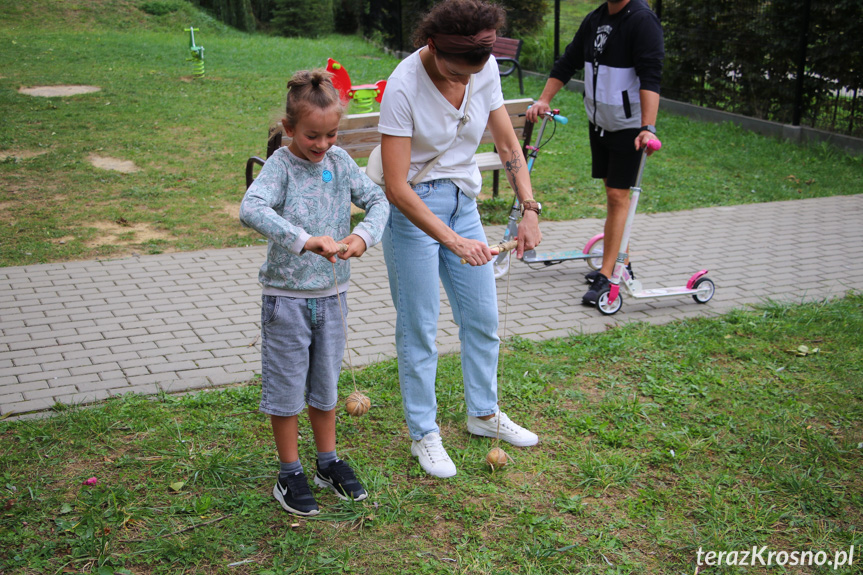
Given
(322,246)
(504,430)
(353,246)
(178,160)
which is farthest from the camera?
(178,160)

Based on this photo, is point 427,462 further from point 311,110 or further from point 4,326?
point 4,326

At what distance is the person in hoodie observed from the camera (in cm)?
494

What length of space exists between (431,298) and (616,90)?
2.61 m

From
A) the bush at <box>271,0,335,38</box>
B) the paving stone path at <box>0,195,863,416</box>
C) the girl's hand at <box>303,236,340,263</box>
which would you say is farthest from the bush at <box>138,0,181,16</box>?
the girl's hand at <box>303,236,340,263</box>

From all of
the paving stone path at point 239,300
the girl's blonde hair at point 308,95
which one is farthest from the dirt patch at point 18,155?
the girl's blonde hair at point 308,95

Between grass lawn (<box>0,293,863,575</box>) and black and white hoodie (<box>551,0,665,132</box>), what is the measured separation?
1763 millimetres

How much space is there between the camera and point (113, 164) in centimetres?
878

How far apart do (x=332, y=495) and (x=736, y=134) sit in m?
9.83

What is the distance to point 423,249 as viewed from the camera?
3.23m

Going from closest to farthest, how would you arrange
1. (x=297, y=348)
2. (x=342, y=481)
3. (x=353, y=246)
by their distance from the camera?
(x=353, y=246)
(x=297, y=348)
(x=342, y=481)

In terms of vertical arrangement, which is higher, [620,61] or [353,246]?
[620,61]

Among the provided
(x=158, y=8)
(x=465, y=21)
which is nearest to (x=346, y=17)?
(x=158, y=8)

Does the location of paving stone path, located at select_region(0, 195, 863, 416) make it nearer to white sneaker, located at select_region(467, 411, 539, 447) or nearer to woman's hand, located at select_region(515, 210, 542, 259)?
white sneaker, located at select_region(467, 411, 539, 447)

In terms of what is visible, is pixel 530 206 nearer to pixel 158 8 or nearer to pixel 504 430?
pixel 504 430
